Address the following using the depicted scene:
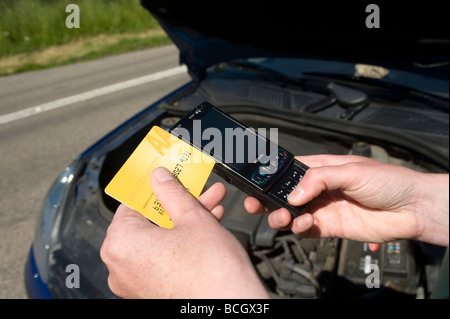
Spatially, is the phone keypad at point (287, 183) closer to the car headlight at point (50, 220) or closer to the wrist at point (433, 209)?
the wrist at point (433, 209)

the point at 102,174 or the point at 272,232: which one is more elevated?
the point at 102,174

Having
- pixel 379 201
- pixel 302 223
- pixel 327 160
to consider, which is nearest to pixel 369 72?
pixel 327 160

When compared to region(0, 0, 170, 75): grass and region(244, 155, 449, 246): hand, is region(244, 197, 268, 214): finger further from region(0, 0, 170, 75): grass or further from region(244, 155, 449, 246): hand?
region(0, 0, 170, 75): grass

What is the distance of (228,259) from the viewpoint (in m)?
0.75

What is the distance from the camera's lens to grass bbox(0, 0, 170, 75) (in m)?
7.27

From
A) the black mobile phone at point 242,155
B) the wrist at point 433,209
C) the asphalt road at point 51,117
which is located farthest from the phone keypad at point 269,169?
the asphalt road at point 51,117

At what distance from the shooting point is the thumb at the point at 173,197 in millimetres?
833

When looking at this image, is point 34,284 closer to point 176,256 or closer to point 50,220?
point 50,220

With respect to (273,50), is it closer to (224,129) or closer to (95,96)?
(224,129)

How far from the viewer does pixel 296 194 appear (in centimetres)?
100

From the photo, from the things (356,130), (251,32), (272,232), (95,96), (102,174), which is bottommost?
(95,96)

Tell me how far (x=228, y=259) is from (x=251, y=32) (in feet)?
5.25

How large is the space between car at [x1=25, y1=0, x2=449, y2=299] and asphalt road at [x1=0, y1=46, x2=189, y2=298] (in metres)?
1.11

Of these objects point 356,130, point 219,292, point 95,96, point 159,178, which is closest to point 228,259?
point 219,292
